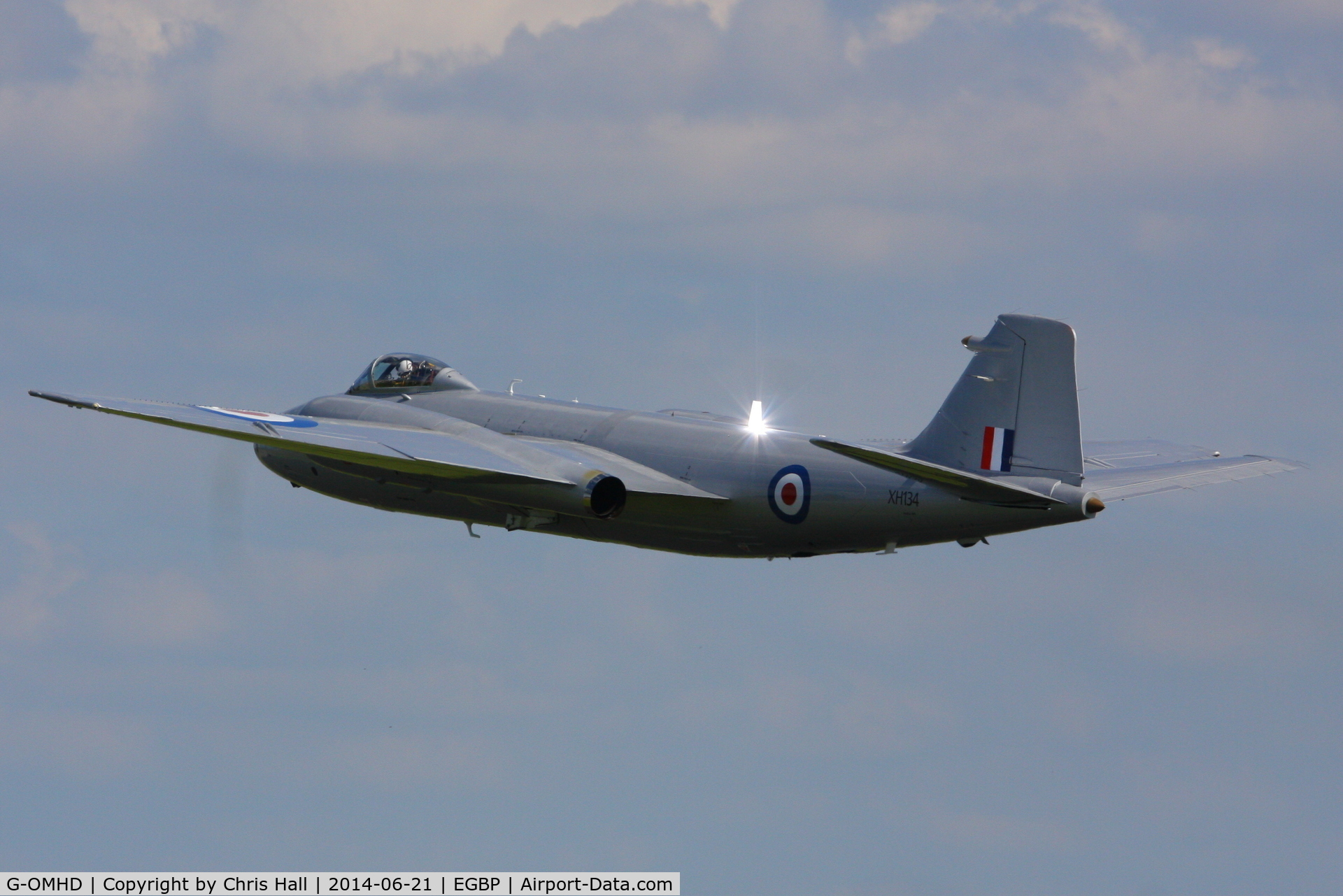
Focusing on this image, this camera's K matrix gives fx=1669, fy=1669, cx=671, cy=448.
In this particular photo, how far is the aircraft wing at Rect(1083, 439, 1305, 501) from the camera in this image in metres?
31.5

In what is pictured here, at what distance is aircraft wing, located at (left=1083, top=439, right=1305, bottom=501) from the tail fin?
5.44 feet

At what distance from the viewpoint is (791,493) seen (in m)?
33.0

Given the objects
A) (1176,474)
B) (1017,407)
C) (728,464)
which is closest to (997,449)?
(1017,407)

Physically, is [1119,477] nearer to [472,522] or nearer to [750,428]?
[750,428]

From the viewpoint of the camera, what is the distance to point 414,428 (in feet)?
127

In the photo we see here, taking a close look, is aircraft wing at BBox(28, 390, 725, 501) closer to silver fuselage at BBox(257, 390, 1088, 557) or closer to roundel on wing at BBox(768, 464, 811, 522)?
silver fuselage at BBox(257, 390, 1088, 557)

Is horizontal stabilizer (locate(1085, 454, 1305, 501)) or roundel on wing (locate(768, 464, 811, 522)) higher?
horizontal stabilizer (locate(1085, 454, 1305, 501))

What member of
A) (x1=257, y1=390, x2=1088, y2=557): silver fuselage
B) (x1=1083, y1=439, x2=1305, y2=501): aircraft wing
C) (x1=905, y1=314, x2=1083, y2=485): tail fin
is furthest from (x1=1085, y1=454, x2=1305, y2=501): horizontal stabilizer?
(x1=257, y1=390, x2=1088, y2=557): silver fuselage

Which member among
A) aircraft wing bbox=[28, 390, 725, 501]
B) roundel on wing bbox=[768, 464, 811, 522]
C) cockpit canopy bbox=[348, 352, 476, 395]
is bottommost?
roundel on wing bbox=[768, 464, 811, 522]

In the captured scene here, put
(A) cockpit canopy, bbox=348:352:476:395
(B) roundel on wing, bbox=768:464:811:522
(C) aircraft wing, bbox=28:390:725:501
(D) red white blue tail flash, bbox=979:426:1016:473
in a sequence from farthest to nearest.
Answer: (A) cockpit canopy, bbox=348:352:476:395, (C) aircraft wing, bbox=28:390:725:501, (B) roundel on wing, bbox=768:464:811:522, (D) red white blue tail flash, bbox=979:426:1016:473

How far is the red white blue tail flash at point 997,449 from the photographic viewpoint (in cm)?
3050

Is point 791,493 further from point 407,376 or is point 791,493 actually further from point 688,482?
point 407,376

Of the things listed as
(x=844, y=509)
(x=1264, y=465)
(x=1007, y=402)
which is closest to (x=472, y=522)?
(x=844, y=509)

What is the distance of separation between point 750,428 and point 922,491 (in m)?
5.09
